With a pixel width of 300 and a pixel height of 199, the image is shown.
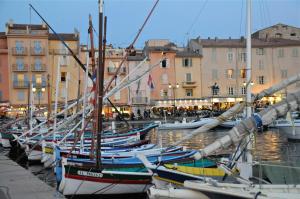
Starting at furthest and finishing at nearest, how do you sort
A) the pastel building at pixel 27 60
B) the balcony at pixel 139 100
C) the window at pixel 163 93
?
1. the window at pixel 163 93
2. the balcony at pixel 139 100
3. the pastel building at pixel 27 60

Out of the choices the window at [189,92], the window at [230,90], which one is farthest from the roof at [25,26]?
the window at [230,90]

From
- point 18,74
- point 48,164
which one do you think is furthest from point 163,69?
point 48,164

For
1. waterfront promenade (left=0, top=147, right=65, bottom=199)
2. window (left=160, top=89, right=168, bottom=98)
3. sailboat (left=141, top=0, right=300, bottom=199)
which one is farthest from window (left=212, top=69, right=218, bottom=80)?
sailboat (left=141, top=0, right=300, bottom=199)

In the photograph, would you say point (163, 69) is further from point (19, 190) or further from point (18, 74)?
point (19, 190)

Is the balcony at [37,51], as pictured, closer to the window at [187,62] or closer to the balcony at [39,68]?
the balcony at [39,68]

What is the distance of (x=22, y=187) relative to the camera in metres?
12.7

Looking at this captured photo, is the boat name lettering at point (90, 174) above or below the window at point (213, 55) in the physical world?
below

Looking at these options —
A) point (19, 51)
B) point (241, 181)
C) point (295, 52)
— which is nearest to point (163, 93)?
point (295, 52)

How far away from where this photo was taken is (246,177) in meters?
11.0

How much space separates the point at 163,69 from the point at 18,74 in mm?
24517

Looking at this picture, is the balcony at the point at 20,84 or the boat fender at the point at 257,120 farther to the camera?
the balcony at the point at 20,84

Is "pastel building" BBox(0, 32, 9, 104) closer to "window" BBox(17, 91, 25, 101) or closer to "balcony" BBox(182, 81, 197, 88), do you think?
"window" BBox(17, 91, 25, 101)

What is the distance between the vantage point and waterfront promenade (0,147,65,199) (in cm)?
1131

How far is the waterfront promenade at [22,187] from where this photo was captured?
11.3m
